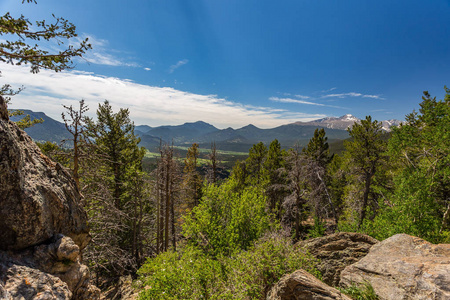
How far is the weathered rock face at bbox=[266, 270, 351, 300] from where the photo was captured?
5.43 m

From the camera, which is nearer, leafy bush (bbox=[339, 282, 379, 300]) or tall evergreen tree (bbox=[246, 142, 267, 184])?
leafy bush (bbox=[339, 282, 379, 300])

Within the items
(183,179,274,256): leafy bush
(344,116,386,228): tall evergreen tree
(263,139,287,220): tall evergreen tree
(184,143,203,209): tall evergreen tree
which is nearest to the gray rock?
(183,179,274,256): leafy bush

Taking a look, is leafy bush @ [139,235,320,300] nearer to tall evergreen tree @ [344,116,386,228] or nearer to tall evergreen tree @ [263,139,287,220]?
tall evergreen tree @ [344,116,386,228]

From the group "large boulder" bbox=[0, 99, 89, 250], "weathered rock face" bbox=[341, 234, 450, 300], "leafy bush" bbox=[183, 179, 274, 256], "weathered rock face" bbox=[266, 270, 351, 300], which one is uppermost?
"large boulder" bbox=[0, 99, 89, 250]

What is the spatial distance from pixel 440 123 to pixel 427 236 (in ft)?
22.0

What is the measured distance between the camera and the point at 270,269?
26.6 feet

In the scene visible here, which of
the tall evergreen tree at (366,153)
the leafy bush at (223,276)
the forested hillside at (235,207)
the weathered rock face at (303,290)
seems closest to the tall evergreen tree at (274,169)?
the forested hillside at (235,207)

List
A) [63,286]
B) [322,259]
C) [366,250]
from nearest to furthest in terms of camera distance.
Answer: [63,286], [366,250], [322,259]

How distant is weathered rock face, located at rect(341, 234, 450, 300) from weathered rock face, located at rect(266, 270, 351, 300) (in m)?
1.45

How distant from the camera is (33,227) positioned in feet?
16.1

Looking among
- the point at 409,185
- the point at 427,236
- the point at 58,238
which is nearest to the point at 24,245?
the point at 58,238

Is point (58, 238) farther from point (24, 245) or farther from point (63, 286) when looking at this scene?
point (63, 286)

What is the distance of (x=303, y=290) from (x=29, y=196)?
7973 millimetres

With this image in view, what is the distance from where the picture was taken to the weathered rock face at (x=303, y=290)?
5.43m
